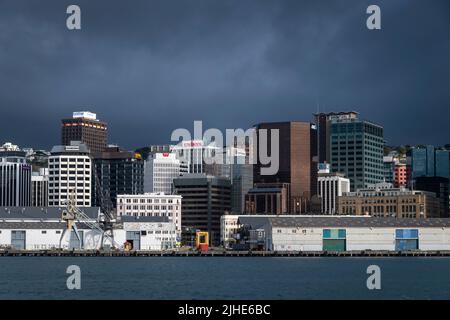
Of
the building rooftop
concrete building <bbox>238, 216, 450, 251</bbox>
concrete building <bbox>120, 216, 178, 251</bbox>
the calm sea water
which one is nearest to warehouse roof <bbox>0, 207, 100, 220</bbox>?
concrete building <bbox>120, 216, 178, 251</bbox>

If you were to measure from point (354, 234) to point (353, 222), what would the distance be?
4.27 meters

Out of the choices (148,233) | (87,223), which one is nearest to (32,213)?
(87,223)

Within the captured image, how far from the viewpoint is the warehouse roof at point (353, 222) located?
182 m

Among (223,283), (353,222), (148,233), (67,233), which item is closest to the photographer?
(223,283)

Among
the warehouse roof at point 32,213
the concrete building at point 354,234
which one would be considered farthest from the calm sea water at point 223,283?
the warehouse roof at point 32,213

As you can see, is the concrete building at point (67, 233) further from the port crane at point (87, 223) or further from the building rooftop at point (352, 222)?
the building rooftop at point (352, 222)

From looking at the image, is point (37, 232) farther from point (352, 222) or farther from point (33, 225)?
point (352, 222)

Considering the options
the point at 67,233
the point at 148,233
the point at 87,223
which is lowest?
the point at 148,233

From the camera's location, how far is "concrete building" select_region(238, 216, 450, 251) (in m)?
180

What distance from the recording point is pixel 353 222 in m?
184

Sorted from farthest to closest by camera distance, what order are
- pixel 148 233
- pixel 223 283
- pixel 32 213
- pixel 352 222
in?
pixel 148 233
pixel 32 213
pixel 352 222
pixel 223 283

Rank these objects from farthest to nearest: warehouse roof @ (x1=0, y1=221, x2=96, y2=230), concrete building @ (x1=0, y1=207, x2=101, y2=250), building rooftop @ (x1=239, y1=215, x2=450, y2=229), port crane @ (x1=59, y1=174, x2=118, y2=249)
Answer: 1. warehouse roof @ (x1=0, y1=221, x2=96, y2=230)
2. building rooftop @ (x1=239, y1=215, x2=450, y2=229)
3. port crane @ (x1=59, y1=174, x2=118, y2=249)
4. concrete building @ (x1=0, y1=207, x2=101, y2=250)

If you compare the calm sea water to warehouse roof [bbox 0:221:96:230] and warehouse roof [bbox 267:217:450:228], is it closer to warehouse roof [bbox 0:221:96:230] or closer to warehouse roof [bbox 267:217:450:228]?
warehouse roof [bbox 267:217:450:228]

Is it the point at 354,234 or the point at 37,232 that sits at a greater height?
the point at 37,232
